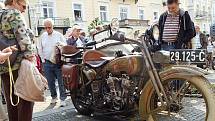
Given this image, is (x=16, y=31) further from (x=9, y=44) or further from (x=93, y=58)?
(x=93, y=58)

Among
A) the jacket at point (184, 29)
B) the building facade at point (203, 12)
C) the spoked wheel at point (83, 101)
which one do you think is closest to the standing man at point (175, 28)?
the jacket at point (184, 29)

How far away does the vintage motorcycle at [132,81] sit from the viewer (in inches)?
134

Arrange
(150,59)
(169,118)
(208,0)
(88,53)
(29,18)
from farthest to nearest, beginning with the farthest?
(208,0), (29,18), (88,53), (169,118), (150,59)

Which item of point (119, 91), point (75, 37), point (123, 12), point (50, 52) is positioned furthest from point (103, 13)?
point (119, 91)

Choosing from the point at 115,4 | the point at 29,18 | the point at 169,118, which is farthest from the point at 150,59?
the point at 115,4

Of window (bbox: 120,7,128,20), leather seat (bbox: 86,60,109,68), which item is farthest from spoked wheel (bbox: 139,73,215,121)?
window (bbox: 120,7,128,20)

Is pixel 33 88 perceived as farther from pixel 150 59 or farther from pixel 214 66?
pixel 214 66

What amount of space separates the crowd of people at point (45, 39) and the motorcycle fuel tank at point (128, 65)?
0.71m

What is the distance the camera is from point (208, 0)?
50.9 m

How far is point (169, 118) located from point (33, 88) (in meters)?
1.67

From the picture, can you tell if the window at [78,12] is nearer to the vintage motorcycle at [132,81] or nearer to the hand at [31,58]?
the vintage motorcycle at [132,81]

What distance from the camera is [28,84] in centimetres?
315

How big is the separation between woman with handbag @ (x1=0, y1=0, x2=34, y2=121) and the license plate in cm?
148

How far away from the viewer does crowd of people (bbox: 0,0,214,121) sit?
3184 mm
